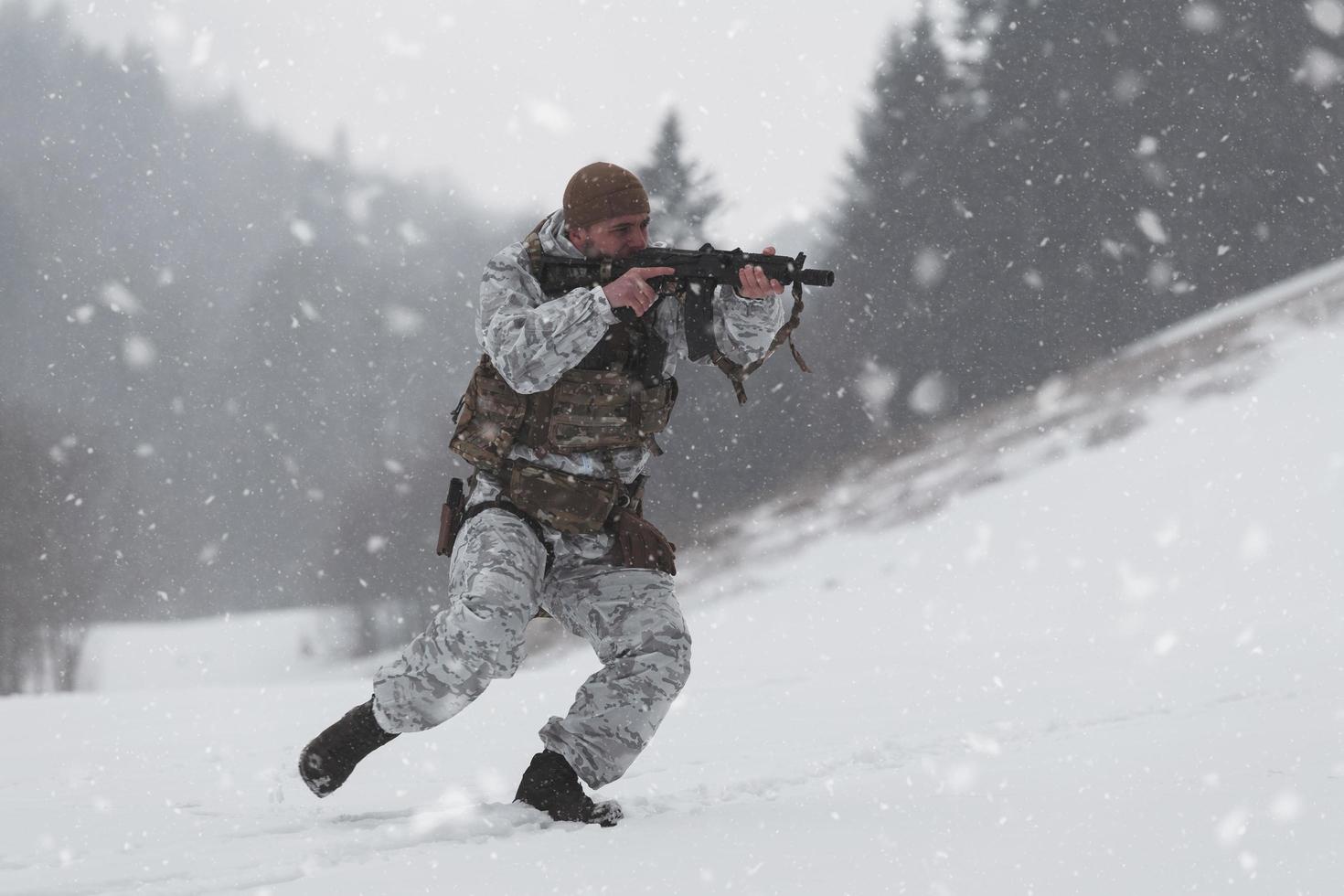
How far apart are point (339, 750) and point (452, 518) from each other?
2.56ft

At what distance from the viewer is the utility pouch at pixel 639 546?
3.78m

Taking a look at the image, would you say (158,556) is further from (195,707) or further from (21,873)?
(21,873)

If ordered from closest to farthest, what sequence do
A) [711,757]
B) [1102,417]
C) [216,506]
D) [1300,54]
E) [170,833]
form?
[170,833], [711,757], [1102,417], [1300,54], [216,506]

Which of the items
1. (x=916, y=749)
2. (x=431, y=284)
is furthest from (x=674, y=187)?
(x=431, y=284)

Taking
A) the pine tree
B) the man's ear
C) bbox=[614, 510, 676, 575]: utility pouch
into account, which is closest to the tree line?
the pine tree

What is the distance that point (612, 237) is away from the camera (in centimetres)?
380

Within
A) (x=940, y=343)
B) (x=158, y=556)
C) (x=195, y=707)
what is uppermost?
(x=158, y=556)

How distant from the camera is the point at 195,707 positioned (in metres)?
7.73

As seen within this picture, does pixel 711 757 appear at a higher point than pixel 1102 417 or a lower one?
lower

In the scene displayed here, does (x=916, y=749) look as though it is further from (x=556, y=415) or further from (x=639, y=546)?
(x=556, y=415)

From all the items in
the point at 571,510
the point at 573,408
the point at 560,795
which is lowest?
the point at 560,795

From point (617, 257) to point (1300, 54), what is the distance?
23685 millimetres

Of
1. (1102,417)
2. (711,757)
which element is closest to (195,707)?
(711,757)

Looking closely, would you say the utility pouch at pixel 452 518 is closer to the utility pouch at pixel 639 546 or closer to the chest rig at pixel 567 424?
the chest rig at pixel 567 424
